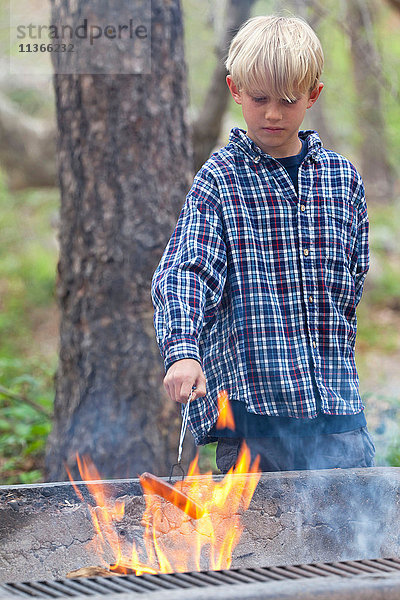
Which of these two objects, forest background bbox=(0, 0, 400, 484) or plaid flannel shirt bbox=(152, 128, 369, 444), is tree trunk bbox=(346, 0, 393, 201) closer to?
forest background bbox=(0, 0, 400, 484)

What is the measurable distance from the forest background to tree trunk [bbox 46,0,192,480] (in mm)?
822

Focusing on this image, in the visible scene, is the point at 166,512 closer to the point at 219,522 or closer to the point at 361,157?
the point at 219,522

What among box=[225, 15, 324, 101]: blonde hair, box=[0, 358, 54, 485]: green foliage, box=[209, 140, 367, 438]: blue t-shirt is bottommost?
box=[0, 358, 54, 485]: green foliage

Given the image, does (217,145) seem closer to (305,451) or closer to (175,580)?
(305,451)

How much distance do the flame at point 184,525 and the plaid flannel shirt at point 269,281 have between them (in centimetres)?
20

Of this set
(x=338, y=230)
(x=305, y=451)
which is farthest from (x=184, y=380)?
(x=338, y=230)

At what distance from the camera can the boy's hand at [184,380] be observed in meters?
1.92

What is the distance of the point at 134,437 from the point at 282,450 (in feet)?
4.38

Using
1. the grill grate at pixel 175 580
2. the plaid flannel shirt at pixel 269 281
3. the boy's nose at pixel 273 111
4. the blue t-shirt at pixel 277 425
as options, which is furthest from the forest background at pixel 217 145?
the grill grate at pixel 175 580

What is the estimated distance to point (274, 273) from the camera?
2260mm

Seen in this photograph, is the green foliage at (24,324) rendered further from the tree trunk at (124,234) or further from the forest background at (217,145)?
the tree trunk at (124,234)

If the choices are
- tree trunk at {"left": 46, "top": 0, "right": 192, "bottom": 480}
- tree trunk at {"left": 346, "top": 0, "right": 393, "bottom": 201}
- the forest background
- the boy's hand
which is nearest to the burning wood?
the boy's hand

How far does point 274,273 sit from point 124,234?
145 cm

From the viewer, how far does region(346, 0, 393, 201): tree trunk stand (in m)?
5.24
